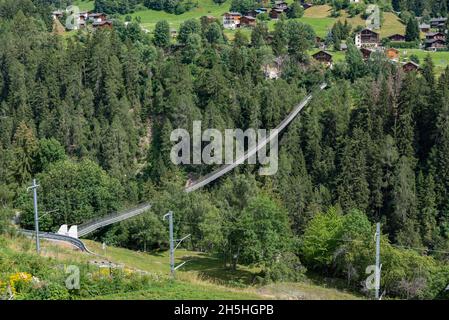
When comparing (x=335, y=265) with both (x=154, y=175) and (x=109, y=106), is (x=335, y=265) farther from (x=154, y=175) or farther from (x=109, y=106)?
(x=109, y=106)

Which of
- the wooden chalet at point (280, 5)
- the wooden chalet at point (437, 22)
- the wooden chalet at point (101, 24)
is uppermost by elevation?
the wooden chalet at point (280, 5)

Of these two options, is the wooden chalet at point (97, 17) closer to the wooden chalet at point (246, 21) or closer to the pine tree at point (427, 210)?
the wooden chalet at point (246, 21)

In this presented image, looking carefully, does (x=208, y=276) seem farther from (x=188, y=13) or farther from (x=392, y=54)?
(x=188, y=13)

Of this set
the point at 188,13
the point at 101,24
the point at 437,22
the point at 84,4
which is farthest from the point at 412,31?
the point at 84,4

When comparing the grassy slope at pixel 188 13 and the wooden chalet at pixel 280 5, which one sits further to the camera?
the grassy slope at pixel 188 13

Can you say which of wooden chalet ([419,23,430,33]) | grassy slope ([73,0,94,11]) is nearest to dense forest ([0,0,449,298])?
wooden chalet ([419,23,430,33])

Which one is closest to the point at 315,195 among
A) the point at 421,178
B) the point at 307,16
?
the point at 421,178

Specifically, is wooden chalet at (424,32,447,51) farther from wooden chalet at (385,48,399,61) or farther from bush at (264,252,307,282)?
bush at (264,252,307,282)

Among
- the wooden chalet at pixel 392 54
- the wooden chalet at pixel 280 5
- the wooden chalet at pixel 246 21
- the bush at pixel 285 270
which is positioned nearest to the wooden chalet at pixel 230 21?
the wooden chalet at pixel 246 21
